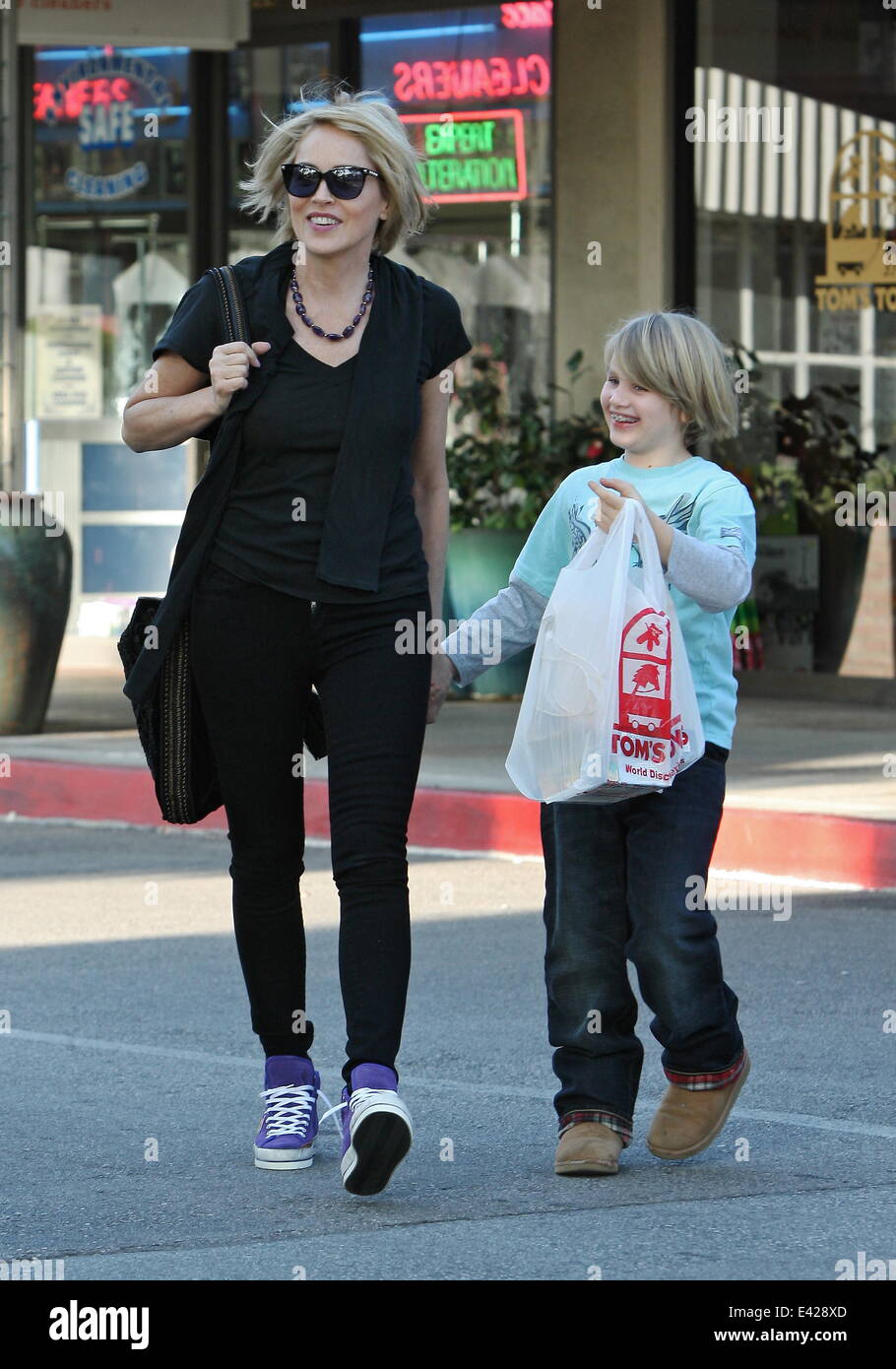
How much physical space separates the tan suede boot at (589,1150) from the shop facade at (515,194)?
391 inches

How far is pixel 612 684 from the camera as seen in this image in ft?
14.0

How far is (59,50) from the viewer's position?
1700cm

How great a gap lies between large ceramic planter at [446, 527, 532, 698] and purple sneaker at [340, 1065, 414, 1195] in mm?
9435

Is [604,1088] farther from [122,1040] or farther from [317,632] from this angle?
[122,1040]

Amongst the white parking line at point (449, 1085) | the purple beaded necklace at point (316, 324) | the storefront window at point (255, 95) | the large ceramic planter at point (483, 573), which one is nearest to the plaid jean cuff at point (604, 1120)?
the white parking line at point (449, 1085)

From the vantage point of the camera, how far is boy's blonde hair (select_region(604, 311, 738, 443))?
14.9 feet

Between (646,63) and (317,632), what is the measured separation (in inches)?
433

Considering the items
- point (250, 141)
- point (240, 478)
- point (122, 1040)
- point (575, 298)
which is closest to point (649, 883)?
point (240, 478)

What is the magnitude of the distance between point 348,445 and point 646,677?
2.14 ft

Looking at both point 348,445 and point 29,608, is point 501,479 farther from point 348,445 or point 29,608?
point 348,445

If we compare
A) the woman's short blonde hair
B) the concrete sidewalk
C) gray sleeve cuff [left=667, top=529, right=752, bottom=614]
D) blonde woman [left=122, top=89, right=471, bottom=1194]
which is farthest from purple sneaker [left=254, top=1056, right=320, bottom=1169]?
the concrete sidewalk

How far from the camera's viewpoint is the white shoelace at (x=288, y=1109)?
460cm

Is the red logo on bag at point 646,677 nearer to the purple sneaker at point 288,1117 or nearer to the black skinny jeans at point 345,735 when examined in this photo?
the black skinny jeans at point 345,735

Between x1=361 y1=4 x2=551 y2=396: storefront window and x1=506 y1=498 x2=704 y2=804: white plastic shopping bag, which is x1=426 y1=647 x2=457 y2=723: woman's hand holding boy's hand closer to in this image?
Answer: x1=506 y1=498 x2=704 y2=804: white plastic shopping bag
